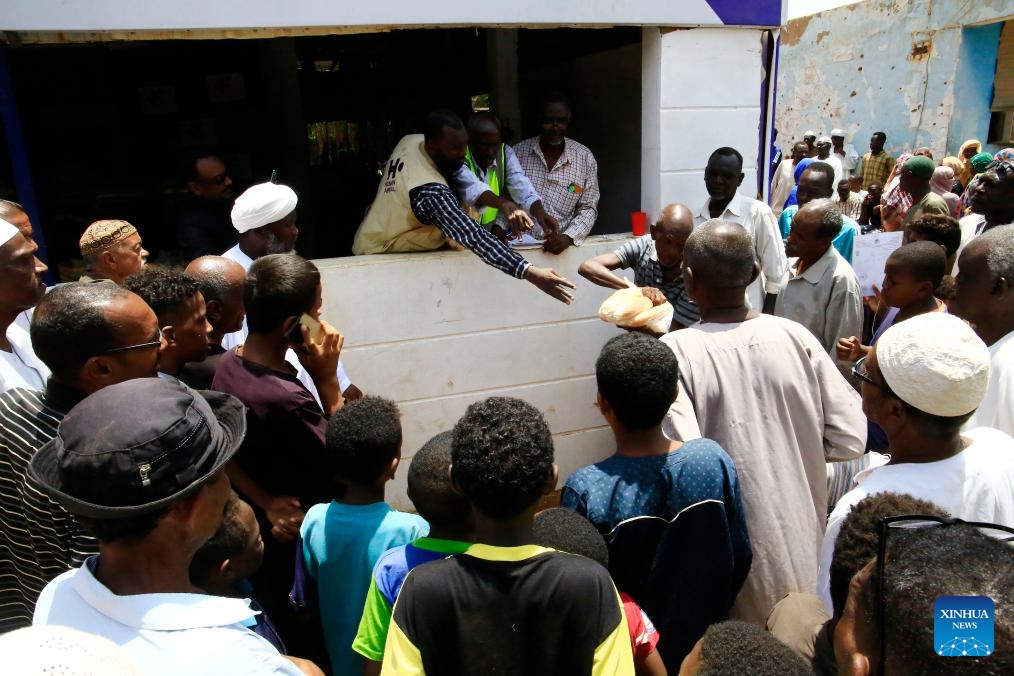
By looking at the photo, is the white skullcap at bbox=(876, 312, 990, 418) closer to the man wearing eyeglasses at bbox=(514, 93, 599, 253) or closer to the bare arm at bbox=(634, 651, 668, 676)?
the bare arm at bbox=(634, 651, 668, 676)

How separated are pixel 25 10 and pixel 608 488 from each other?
3349 millimetres

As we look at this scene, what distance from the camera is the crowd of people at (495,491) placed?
108 cm

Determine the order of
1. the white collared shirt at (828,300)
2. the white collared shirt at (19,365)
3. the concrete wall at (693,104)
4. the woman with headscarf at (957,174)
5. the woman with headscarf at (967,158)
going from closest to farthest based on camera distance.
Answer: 1. the white collared shirt at (19,365)
2. the white collared shirt at (828,300)
3. the concrete wall at (693,104)
4. the woman with headscarf at (957,174)
5. the woman with headscarf at (967,158)

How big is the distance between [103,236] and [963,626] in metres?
3.14

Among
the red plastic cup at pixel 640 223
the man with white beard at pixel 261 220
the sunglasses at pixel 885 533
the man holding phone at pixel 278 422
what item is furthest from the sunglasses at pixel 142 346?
the red plastic cup at pixel 640 223

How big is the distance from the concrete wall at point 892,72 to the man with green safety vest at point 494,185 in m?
11.5

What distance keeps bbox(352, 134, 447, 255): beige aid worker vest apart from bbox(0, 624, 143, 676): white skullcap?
2.92m

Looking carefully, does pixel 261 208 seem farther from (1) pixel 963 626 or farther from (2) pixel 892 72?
(2) pixel 892 72

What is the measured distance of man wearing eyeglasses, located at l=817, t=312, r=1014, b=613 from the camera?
4.91ft

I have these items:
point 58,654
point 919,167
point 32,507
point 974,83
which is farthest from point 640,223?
point 974,83

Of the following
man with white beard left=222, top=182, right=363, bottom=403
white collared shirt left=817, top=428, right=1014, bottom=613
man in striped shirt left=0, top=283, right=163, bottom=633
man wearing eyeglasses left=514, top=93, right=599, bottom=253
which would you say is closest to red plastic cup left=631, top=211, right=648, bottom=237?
man wearing eyeglasses left=514, top=93, right=599, bottom=253

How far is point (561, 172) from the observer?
428 cm

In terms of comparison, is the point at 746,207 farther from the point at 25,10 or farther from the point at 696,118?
the point at 25,10

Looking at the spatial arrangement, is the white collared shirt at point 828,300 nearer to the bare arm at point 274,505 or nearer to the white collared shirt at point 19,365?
the bare arm at point 274,505
